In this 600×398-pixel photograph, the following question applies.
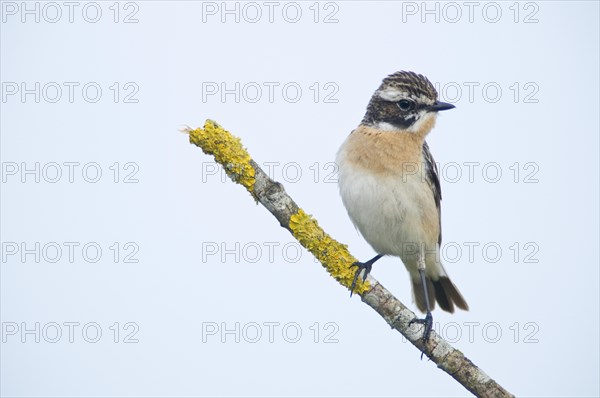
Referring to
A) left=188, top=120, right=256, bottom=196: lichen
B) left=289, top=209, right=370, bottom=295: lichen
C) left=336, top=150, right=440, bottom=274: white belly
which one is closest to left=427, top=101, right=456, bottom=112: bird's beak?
left=336, top=150, right=440, bottom=274: white belly

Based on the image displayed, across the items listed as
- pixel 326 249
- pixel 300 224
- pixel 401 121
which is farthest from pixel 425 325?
pixel 401 121

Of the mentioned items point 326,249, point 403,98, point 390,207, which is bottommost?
point 326,249

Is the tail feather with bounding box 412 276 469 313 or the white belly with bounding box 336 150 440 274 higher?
the white belly with bounding box 336 150 440 274

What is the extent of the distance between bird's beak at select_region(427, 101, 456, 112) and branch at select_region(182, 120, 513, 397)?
2.80 meters

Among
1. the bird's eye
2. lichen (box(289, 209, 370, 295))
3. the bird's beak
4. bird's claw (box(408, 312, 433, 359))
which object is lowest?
bird's claw (box(408, 312, 433, 359))

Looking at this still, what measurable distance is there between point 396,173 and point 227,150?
8.75ft

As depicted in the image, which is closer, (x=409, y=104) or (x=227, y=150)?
(x=227, y=150)

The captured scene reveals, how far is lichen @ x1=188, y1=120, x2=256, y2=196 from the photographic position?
5715 mm

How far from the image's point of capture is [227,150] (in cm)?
575

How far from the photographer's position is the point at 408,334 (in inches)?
230

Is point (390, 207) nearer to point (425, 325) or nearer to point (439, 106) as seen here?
point (439, 106)

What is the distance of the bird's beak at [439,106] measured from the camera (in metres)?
8.07

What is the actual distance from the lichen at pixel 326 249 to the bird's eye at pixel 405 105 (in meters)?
2.54

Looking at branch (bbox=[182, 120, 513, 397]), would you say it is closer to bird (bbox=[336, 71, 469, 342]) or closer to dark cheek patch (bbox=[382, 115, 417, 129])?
bird (bbox=[336, 71, 469, 342])
